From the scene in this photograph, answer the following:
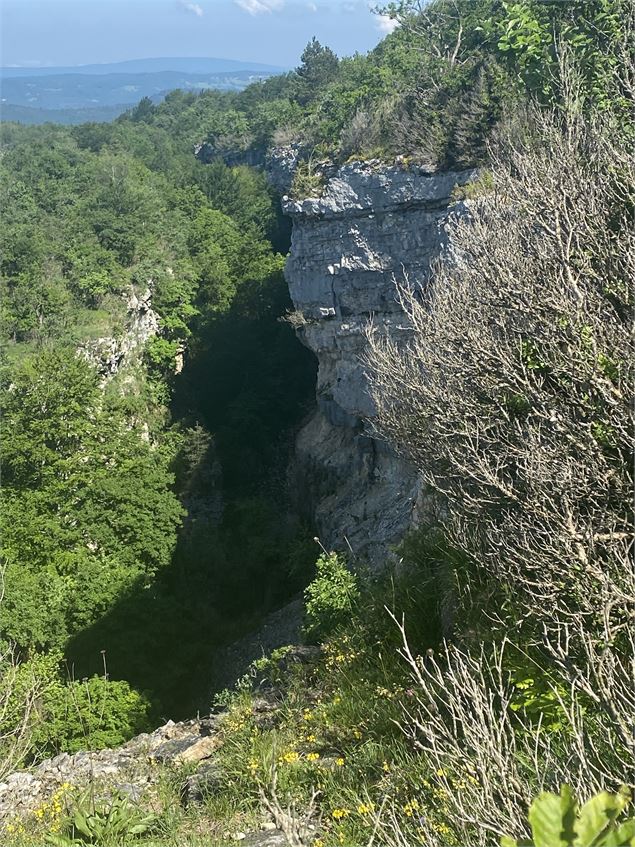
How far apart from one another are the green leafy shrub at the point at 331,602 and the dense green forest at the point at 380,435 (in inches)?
2.0

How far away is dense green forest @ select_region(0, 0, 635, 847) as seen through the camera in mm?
4168

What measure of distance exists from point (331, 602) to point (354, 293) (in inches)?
508

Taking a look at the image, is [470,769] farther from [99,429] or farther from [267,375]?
[267,375]

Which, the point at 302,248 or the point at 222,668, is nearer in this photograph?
the point at 222,668

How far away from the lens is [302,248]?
21734 millimetres

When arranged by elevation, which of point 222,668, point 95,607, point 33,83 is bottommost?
point 222,668

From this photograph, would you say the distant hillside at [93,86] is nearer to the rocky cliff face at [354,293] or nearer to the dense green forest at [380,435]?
the dense green forest at [380,435]

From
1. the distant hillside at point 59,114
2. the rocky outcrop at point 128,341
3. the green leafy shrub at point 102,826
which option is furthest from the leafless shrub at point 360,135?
the distant hillside at point 59,114

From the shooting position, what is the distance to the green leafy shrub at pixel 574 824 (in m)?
1.38

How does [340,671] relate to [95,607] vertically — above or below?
above

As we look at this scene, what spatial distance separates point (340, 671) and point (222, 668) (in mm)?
10379

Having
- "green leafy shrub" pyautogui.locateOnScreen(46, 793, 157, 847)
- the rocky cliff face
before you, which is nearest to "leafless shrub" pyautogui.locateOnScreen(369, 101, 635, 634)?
"green leafy shrub" pyautogui.locateOnScreen(46, 793, 157, 847)

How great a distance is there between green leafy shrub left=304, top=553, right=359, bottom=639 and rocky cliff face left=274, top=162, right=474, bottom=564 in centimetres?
692

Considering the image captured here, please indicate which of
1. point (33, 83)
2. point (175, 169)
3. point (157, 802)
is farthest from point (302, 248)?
point (33, 83)
